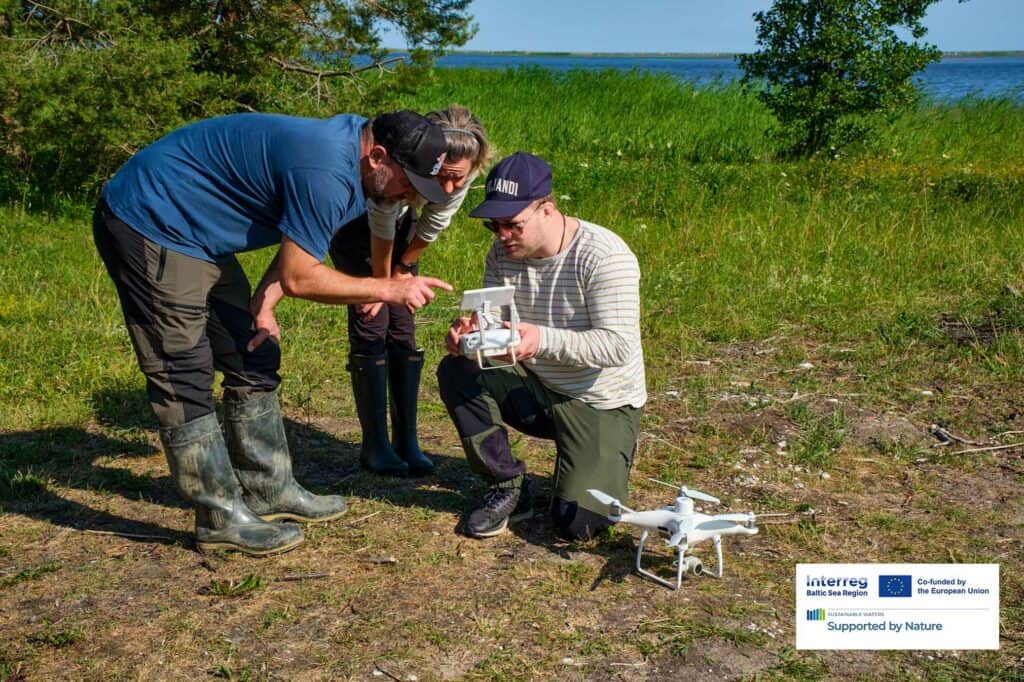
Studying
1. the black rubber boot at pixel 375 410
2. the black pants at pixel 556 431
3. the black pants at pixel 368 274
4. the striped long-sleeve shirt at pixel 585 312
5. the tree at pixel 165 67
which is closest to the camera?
the striped long-sleeve shirt at pixel 585 312

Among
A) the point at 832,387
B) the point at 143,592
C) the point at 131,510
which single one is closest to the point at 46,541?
the point at 131,510

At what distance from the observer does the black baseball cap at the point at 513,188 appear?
361cm

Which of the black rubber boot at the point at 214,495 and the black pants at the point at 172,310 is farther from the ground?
the black pants at the point at 172,310

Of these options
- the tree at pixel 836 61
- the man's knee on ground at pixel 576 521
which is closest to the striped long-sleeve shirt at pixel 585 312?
the man's knee on ground at pixel 576 521

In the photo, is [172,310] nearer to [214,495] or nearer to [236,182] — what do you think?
[236,182]

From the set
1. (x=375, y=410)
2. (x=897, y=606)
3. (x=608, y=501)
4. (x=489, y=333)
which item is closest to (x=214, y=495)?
(x=375, y=410)

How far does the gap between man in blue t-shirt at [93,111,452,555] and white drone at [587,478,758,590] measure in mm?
994

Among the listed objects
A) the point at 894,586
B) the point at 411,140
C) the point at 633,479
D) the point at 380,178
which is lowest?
the point at 894,586

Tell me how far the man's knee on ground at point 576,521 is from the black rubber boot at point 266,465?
0.86 meters

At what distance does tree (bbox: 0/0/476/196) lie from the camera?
8.69 meters

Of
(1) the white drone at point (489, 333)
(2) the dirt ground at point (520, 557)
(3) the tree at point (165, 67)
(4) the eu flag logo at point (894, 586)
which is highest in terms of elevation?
(3) the tree at point (165, 67)

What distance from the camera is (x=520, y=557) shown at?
3.77 m

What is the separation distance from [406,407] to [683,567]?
1645 mm

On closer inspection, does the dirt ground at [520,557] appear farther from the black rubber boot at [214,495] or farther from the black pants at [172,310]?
the black pants at [172,310]
